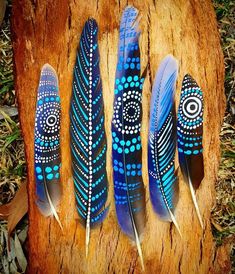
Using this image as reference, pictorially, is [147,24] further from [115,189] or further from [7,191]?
[7,191]

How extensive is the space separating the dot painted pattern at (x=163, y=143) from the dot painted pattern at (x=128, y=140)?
38 mm

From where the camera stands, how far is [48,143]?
1609 millimetres

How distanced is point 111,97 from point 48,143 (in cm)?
23

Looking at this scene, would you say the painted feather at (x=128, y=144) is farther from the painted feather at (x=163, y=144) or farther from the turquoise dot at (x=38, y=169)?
the turquoise dot at (x=38, y=169)

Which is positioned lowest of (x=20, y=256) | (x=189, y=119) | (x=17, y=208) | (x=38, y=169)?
(x=20, y=256)

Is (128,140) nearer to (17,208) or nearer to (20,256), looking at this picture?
(17,208)

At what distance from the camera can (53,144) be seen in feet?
5.28

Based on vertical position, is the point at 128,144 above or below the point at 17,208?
above

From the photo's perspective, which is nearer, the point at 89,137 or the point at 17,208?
the point at 89,137

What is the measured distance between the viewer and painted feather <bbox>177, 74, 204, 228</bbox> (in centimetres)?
160

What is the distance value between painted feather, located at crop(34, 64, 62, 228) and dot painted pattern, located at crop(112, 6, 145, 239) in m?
0.17

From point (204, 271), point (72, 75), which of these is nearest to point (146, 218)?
point (204, 271)

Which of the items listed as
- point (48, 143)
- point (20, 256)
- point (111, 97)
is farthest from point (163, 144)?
point (20, 256)

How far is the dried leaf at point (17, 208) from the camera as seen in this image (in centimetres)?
191
